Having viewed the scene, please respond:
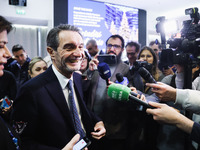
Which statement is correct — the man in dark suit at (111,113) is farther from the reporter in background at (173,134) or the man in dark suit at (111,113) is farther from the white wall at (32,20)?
the white wall at (32,20)

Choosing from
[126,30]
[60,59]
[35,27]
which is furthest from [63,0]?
[60,59]

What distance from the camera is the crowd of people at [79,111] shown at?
94cm

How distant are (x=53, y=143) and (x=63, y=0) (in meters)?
4.76

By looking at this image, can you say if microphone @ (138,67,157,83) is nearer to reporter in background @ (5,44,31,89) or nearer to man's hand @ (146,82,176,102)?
man's hand @ (146,82,176,102)

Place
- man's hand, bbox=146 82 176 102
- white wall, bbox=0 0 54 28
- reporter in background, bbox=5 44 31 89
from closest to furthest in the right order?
man's hand, bbox=146 82 176 102, reporter in background, bbox=5 44 31 89, white wall, bbox=0 0 54 28

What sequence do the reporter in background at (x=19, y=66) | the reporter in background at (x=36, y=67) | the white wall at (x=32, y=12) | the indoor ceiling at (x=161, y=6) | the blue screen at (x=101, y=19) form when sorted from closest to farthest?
1. the reporter in background at (x=36, y=67)
2. the reporter in background at (x=19, y=66)
3. the white wall at (x=32, y=12)
4. the blue screen at (x=101, y=19)
5. the indoor ceiling at (x=161, y=6)

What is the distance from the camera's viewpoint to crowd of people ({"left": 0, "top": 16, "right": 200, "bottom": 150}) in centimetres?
94

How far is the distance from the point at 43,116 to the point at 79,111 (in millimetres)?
304

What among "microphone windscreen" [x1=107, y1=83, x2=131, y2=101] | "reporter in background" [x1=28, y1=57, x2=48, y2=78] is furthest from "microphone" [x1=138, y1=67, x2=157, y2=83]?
"reporter in background" [x1=28, y1=57, x2=48, y2=78]

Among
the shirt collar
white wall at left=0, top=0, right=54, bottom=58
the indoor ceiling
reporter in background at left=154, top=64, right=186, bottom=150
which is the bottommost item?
reporter in background at left=154, top=64, right=186, bottom=150

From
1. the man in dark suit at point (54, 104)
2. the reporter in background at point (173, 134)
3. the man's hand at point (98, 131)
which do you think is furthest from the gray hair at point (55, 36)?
the reporter in background at point (173, 134)

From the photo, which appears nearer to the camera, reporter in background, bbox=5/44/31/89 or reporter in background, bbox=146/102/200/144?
reporter in background, bbox=146/102/200/144

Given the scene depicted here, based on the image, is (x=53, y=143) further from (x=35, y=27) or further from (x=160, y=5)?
(x=160, y=5)

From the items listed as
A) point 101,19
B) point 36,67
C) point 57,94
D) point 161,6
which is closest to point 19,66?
point 36,67
